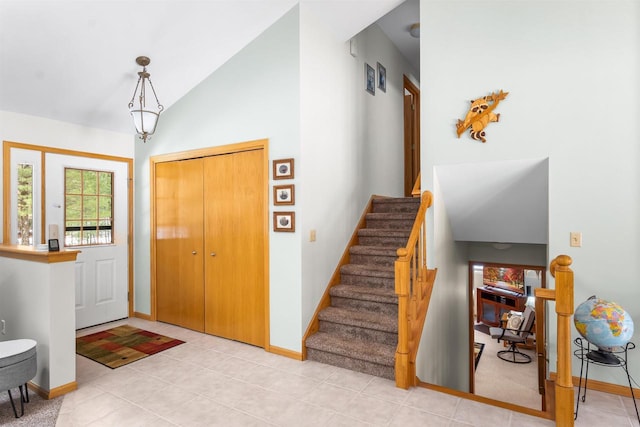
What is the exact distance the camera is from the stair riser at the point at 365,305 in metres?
3.52

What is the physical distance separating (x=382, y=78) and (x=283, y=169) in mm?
2660

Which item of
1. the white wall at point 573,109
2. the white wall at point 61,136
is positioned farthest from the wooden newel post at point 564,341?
the white wall at point 61,136

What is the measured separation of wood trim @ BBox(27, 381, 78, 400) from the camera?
2711 millimetres

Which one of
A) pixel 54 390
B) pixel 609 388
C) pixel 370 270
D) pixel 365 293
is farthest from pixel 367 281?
pixel 54 390

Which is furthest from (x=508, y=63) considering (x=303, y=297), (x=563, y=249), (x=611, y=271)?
(x=303, y=297)

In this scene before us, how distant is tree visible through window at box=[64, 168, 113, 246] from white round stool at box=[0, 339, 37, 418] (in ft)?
6.38

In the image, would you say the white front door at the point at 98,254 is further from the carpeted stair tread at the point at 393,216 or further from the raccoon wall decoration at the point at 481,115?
the raccoon wall decoration at the point at 481,115

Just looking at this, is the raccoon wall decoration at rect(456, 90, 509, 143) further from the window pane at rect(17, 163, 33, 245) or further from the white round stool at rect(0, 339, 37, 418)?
the window pane at rect(17, 163, 33, 245)

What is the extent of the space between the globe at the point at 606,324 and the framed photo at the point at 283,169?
2.54 m

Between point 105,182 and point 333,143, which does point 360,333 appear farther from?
point 105,182

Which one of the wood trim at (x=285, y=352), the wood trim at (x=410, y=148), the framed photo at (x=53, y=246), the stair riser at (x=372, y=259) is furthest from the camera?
the wood trim at (x=410, y=148)

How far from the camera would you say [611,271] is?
2.78 m

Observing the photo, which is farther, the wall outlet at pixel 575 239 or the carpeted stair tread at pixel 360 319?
the carpeted stair tread at pixel 360 319

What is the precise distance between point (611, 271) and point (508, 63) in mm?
1833
